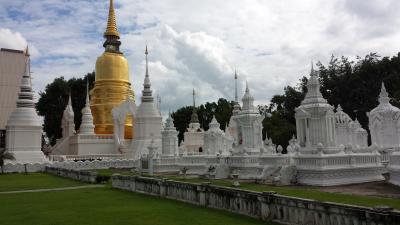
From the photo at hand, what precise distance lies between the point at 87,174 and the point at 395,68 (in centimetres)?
3718

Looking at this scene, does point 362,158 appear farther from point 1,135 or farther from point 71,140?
point 1,135

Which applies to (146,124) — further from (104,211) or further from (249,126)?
(104,211)

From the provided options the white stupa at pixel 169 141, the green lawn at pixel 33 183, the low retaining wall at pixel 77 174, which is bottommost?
the green lawn at pixel 33 183

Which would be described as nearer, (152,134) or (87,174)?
(87,174)

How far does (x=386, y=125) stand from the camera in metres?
27.5

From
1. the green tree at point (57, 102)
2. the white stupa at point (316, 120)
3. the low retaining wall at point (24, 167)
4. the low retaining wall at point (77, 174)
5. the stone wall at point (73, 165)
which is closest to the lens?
the white stupa at point (316, 120)

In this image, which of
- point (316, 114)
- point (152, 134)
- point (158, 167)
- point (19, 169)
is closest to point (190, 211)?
point (316, 114)

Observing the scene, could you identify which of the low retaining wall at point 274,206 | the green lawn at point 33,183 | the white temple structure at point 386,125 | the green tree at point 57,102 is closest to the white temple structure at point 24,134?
the green lawn at point 33,183

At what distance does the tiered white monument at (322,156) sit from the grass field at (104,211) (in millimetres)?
6821

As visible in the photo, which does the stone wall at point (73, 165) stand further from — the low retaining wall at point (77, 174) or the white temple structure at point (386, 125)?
the white temple structure at point (386, 125)

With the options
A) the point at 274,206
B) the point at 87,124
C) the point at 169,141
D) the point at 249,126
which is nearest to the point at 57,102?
the point at 87,124

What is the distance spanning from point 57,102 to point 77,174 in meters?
37.4

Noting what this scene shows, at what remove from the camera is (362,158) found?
730 inches

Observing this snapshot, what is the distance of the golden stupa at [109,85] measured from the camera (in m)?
48.1
